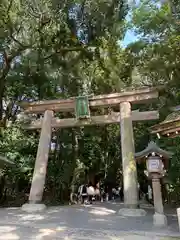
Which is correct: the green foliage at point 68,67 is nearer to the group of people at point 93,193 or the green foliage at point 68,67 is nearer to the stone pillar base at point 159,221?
the group of people at point 93,193

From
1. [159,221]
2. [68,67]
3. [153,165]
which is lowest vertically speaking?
[159,221]

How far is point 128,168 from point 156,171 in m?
2.82

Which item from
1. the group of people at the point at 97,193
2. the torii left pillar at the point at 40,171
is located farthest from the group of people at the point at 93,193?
the torii left pillar at the point at 40,171

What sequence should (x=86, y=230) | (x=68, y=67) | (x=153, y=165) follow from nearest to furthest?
(x=86, y=230) < (x=153, y=165) < (x=68, y=67)

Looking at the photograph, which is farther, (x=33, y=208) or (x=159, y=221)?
(x=33, y=208)

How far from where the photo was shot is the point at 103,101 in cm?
1220

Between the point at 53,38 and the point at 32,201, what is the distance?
8.14 meters

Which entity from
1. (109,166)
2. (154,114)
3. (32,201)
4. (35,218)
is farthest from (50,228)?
(109,166)

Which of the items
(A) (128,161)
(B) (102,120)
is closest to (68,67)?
(B) (102,120)

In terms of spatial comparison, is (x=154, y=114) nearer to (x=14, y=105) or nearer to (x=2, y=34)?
(x=2, y=34)

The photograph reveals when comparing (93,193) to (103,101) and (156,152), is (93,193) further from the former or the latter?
(156,152)

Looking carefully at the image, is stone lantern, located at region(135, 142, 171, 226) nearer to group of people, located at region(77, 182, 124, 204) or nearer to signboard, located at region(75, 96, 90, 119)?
Answer: signboard, located at region(75, 96, 90, 119)

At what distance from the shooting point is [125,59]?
1540 centimetres

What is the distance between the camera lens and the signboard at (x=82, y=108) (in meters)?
12.1
